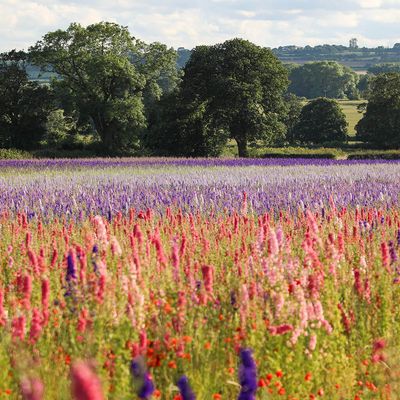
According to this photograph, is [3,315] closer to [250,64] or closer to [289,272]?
[289,272]

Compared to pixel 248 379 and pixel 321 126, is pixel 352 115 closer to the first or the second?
pixel 321 126

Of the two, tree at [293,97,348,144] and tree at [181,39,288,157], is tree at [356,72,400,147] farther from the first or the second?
tree at [181,39,288,157]

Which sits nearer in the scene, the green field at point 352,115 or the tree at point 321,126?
the tree at point 321,126

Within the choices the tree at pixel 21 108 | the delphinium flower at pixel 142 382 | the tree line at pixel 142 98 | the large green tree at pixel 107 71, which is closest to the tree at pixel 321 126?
the tree line at pixel 142 98

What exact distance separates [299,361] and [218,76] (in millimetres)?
42953

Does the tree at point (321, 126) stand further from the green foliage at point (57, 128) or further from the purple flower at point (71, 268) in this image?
the purple flower at point (71, 268)

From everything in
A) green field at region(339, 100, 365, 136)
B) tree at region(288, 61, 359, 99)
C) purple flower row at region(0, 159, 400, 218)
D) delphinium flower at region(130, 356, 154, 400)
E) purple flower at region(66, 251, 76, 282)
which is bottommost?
purple flower row at region(0, 159, 400, 218)

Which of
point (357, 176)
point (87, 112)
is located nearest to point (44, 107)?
point (87, 112)

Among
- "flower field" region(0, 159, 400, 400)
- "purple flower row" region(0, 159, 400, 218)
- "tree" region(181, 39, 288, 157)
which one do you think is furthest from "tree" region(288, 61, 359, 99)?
"flower field" region(0, 159, 400, 400)

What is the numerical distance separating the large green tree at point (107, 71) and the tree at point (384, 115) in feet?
62.8

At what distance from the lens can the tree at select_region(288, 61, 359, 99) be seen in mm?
150375

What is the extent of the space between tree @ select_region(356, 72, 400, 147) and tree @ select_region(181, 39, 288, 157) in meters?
15.6

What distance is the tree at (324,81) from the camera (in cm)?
15038

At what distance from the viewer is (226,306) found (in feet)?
15.6
